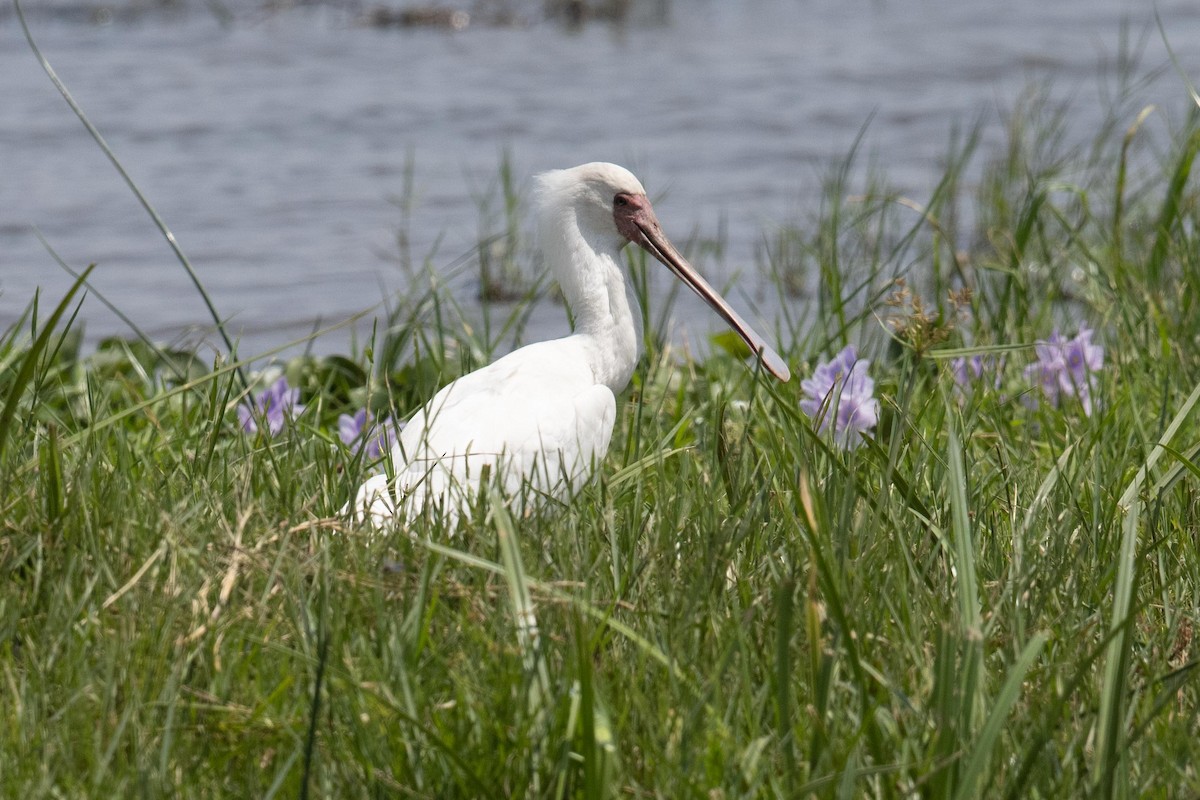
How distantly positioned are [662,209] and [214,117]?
11.7 feet

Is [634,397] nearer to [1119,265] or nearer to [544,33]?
[1119,265]

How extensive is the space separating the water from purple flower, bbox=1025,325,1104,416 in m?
1.47

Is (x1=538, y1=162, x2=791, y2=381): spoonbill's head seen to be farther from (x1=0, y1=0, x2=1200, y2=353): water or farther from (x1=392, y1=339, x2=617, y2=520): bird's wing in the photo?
(x1=0, y1=0, x2=1200, y2=353): water

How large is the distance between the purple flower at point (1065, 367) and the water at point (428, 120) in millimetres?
1469

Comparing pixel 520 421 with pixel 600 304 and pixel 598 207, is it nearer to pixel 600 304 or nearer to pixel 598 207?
pixel 600 304

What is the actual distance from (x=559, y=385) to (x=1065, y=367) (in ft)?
4.69

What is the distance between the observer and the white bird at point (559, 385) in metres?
3.24

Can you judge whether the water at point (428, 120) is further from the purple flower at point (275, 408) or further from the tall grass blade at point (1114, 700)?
the tall grass blade at point (1114, 700)

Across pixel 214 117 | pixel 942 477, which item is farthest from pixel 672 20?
pixel 942 477

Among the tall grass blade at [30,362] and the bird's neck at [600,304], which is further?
the bird's neck at [600,304]

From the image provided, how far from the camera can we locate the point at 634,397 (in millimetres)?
4652

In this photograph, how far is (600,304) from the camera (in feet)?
14.2

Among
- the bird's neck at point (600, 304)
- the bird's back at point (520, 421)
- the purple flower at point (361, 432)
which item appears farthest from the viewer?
the bird's neck at point (600, 304)

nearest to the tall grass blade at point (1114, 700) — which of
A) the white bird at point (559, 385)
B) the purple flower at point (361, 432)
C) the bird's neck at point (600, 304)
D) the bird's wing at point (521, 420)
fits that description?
the white bird at point (559, 385)
